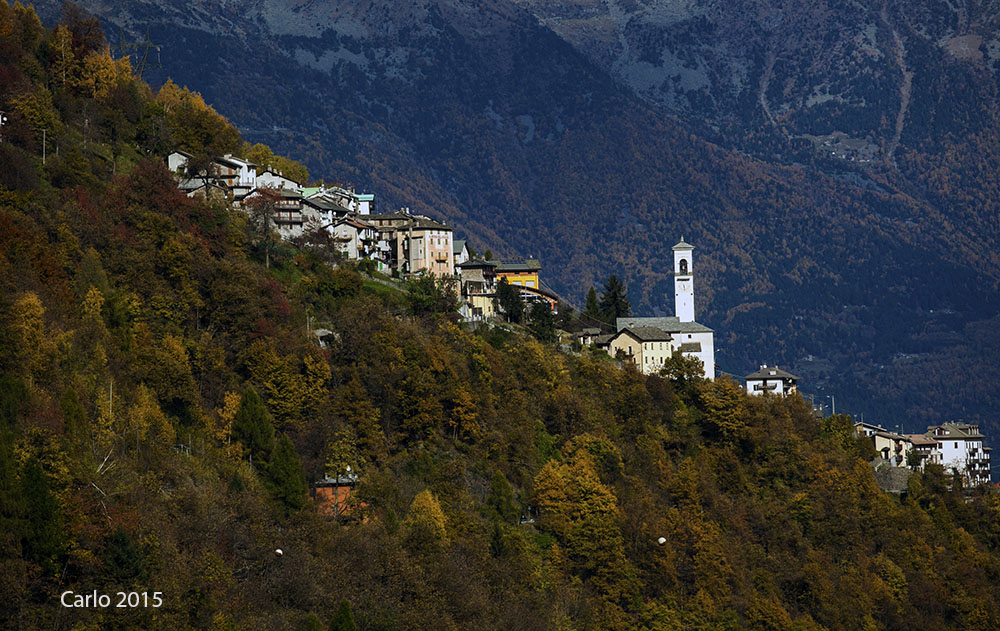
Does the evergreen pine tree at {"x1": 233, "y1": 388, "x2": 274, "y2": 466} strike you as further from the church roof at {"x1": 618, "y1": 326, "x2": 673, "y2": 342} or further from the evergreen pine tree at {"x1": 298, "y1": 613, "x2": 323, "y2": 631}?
the church roof at {"x1": 618, "y1": 326, "x2": 673, "y2": 342}

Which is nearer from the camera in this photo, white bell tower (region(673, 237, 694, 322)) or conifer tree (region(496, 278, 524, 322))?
conifer tree (region(496, 278, 524, 322))

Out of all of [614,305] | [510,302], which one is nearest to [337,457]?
[510,302]

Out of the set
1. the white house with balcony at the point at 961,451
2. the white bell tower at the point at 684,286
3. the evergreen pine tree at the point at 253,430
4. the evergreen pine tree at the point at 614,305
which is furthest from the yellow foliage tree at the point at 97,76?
the white house with balcony at the point at 961,451

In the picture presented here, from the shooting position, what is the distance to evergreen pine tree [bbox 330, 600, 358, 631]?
73.4 metres

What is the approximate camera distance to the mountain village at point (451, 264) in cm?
11369

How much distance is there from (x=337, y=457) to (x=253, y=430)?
5461 mm

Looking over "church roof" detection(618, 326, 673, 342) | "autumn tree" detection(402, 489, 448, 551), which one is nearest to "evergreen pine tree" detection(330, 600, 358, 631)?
"autumn tree" detection(402, 489, 448, 551)

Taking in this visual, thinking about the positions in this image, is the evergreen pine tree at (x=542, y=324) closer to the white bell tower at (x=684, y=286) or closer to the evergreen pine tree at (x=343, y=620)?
the white bell tower at (x=684, y=286)

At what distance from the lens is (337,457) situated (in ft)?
297

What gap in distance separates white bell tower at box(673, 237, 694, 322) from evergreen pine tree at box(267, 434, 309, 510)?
186 feet

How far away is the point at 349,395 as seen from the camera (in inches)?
3755

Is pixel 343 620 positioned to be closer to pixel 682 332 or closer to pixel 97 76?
pixel 97 76

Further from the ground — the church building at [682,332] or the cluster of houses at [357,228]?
the cluster of houses at [357,228]

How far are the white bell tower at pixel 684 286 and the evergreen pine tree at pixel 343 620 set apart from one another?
2586 inches
